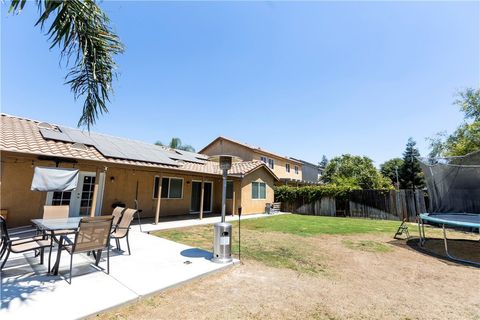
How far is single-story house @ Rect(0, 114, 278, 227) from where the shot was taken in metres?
7.93

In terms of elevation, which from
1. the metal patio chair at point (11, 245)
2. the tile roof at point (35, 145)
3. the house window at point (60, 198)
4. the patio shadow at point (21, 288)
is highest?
the tile roof at point (35, 145)

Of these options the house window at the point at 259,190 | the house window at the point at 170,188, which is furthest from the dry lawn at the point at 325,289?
the house window at the point at 259,190

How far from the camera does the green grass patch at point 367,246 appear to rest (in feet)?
23.8

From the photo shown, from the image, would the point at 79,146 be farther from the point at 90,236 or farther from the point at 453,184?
the point at 453,184

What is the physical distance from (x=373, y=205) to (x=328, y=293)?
1462 cm

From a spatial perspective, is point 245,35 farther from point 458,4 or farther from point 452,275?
point 452,275

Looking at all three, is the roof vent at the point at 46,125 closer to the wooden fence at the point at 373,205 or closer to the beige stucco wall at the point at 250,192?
the beige stucco wall at the point at 250,192

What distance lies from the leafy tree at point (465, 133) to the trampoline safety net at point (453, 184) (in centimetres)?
1602

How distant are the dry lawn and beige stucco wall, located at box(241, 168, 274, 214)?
907 cm

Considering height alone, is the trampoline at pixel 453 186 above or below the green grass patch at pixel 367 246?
above

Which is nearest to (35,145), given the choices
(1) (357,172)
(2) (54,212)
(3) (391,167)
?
(2) (54,212)

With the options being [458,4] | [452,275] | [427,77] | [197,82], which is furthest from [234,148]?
[452,275]

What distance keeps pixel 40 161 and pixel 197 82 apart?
8.38m

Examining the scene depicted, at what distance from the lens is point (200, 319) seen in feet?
9.86
